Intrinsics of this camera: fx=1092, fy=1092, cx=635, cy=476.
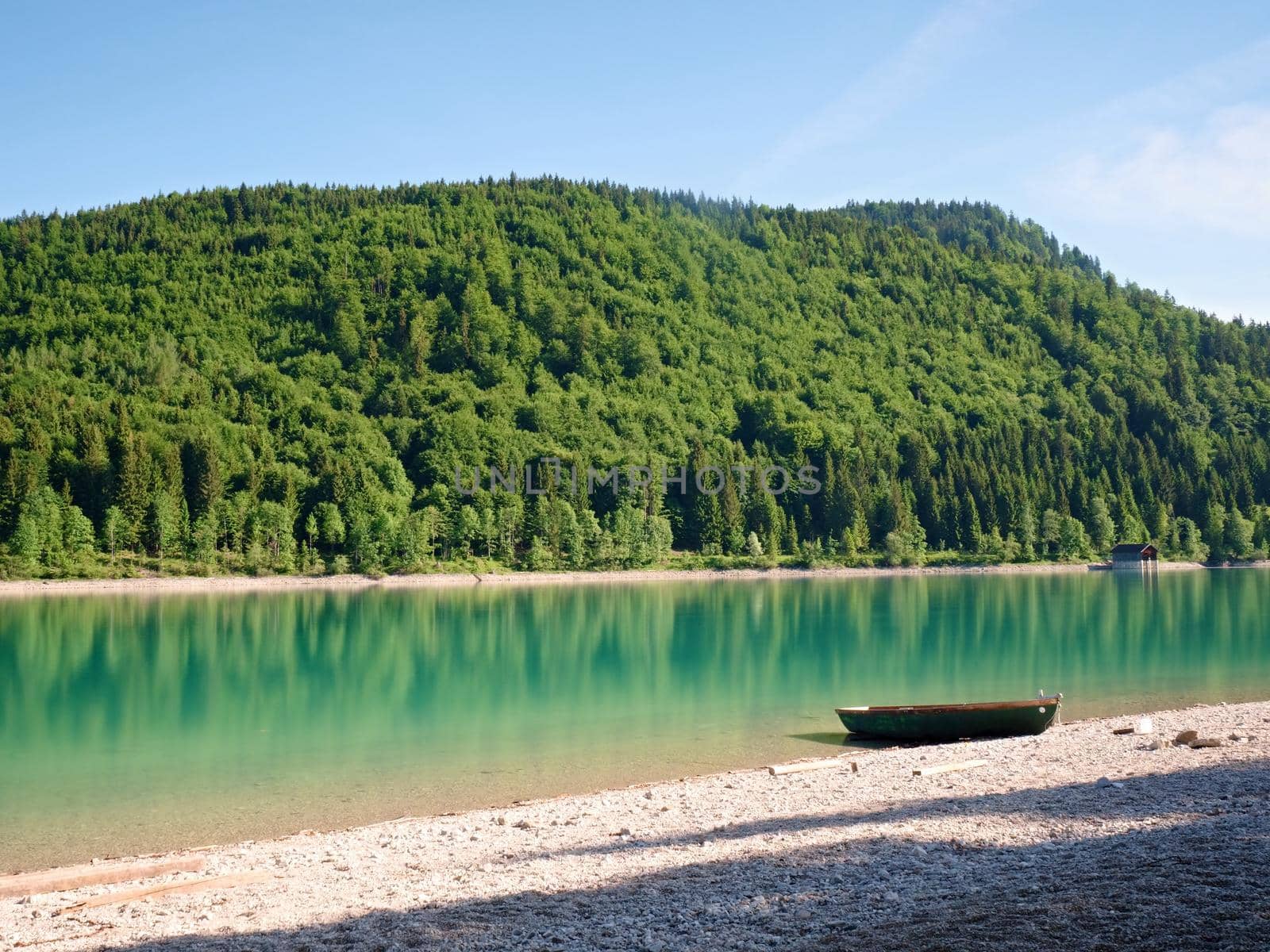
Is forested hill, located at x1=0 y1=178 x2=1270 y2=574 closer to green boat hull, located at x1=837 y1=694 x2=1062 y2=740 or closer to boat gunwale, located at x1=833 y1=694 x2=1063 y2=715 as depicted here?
green boat hull, located at x1=837 y1=694 x2=1062 y2=740

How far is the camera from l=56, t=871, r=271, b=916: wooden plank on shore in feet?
38.9

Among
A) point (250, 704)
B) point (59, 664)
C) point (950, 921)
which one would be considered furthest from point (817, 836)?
point (59, 664)

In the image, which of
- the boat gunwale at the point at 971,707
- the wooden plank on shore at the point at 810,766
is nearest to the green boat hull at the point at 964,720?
the boat gunwale at the point at 971,707

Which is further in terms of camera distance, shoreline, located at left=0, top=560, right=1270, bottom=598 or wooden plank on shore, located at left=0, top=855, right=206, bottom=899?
shoreline, located at left=0, top=560, right=1270, bottom=598

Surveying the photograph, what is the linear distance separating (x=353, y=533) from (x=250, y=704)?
2924 inches

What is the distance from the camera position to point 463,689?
3522 centimetres

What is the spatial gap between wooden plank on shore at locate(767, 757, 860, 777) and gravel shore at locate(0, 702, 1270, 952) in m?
1.10

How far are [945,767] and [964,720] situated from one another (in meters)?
5.59

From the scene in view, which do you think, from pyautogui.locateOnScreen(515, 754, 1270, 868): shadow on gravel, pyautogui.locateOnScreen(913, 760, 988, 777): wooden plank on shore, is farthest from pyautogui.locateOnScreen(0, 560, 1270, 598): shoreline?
pyautogui.locateOnScreen(515, 754, 1270, 868): shadow on gravel

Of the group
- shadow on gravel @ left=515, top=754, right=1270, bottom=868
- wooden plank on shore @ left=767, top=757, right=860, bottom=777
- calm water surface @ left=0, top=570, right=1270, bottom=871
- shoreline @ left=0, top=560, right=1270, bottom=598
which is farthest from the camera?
shoreline @ left=0, top=560, right=1270, bottom=598

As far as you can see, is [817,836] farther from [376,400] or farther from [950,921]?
[376,400]

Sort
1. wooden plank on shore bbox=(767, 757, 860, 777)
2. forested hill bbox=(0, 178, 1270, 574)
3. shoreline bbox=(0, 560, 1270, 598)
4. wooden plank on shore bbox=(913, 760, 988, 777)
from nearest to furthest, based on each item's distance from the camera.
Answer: wooden plank on shore bbox=(913, 760, 988, 777) → wooden plank on shore bbox=(767, 757, 860, 777) → shoreline bbox=(0, 560, 1270, 598) → forested hill bbox=(0, 178, 1270, 574)

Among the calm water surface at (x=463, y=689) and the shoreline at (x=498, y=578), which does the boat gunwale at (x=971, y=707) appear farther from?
the shoreline at (x=498, y=578)

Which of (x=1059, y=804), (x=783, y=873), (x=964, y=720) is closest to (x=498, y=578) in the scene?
(x=964, y=720)
